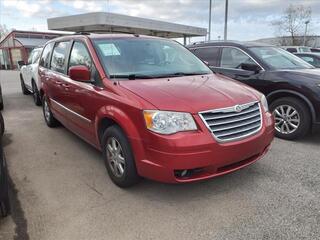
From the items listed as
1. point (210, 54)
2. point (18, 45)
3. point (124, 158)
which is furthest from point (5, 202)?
point (18, 45)

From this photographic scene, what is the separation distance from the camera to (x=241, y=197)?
360cm

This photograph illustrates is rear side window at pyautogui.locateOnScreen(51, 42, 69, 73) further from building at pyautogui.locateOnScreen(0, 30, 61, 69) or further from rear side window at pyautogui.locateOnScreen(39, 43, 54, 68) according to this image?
building at pyautogui.locateOnScreen(0, 30, 61, 69)

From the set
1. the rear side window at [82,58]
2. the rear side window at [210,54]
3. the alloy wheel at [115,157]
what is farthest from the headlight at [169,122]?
the rear side window at [210,54]

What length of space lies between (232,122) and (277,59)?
343 cm

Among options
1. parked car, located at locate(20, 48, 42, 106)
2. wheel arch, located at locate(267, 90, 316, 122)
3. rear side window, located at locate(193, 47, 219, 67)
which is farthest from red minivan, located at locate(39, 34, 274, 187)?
parked car, located at locate(20, 48, 42, 106)

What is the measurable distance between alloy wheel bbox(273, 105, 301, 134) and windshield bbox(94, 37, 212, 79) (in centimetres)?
175

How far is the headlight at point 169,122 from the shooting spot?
319 cm

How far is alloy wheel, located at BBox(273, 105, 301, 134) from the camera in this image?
5484 millimetres

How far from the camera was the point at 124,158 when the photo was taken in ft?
11.7

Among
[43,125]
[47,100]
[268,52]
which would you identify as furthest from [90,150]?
[268,52]

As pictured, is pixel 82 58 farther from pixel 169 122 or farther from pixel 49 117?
pixel 49 117

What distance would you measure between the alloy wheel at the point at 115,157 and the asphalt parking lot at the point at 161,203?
0.75ft

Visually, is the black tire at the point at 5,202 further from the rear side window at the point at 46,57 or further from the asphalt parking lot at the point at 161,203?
the rear side window at the point at 46,57

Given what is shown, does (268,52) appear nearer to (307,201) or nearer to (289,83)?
(289,83)
